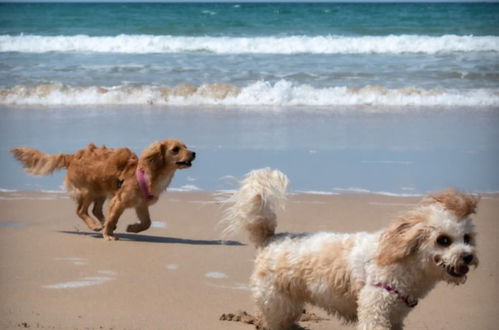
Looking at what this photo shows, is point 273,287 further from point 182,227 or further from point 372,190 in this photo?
point 372,190

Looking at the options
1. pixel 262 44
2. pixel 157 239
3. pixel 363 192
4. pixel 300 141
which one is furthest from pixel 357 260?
pixel 262 44

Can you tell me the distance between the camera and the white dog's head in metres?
4.12

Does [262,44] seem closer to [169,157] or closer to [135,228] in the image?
[169,157]

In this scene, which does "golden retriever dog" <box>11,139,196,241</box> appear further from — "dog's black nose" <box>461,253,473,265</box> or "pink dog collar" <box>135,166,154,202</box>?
"dog's black nose" <box>461,253,473,265</box>

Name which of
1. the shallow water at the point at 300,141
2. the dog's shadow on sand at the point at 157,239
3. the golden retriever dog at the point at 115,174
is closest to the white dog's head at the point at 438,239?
the dog's shadow on sand at the point at 157,239

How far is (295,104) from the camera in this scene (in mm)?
16219

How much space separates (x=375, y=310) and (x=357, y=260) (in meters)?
0.28

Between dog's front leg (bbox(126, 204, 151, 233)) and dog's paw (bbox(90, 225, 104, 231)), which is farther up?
dog's front leg (bbox(126, 204, 151, 233))

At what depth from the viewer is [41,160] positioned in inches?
321

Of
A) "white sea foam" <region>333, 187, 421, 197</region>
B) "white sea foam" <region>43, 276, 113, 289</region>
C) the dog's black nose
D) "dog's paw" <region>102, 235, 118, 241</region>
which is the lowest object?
"dog's paw" <region>102, 235, 118, 241</region>

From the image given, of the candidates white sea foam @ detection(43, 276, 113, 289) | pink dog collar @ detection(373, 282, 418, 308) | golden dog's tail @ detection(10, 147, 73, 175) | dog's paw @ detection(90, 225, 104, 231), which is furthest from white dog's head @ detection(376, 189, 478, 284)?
golden dog's tail @ detection(10, 147, 73, 175)

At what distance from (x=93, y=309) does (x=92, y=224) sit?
2.70 m

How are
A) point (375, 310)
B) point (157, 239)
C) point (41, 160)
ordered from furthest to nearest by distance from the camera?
point (41, 160), point (157, 239), point (375, 310)

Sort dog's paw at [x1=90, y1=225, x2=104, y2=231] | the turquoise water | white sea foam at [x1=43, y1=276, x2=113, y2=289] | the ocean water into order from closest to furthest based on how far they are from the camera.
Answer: white sea foam at [x1=43, y1=276, x2=113, y2=289], dog's paw at [x1=90, y1=225, x2=104, y2=231], the ocean water, the turquoise water
